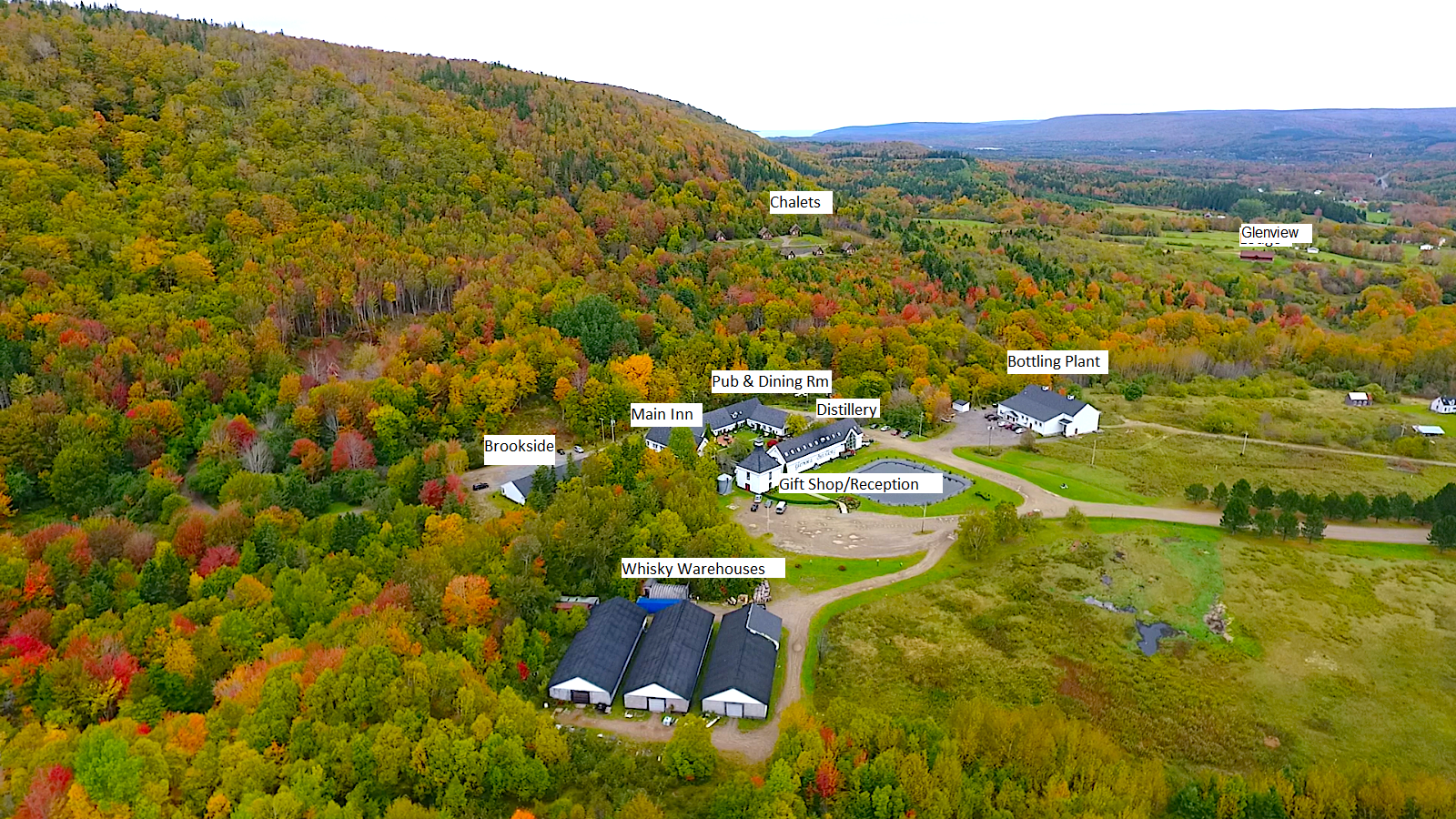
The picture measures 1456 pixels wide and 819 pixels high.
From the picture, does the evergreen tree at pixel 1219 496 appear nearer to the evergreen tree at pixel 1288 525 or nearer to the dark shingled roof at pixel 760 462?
the evergreen tree at pixel 1288 525

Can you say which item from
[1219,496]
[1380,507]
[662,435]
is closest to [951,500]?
[1219,496]

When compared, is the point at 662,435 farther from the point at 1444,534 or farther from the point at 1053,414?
the point at 1444,534

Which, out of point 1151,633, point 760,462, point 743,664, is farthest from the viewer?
point 760,462

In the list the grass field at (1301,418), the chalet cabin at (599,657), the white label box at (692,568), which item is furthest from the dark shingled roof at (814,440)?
the grass field at (1301,418)

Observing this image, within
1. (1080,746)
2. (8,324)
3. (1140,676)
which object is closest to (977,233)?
(1140,676)

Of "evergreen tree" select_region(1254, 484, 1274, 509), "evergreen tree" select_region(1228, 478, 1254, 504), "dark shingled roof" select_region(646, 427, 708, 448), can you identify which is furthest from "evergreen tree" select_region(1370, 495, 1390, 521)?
"dark shingled roof" select_region(646, 427, 708, 448)

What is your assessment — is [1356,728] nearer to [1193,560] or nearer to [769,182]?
[1193,560]

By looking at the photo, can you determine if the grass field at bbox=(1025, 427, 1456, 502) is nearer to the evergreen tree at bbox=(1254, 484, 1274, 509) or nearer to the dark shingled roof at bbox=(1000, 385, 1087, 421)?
the dark shingled roof at bbox=(1000, 385, 1087, 421)
